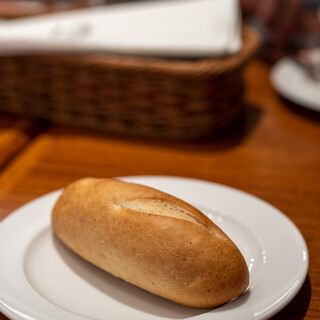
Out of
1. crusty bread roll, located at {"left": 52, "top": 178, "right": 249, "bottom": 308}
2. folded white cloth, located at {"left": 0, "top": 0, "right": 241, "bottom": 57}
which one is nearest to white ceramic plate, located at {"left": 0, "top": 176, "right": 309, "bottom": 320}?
crusty bread roll, located at {"left": 52, "top": 178, "right": 249, "bottom": 308}

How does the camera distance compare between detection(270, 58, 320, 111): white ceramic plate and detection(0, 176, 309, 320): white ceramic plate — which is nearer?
detection(0, 176, 309, 320): white ceramic plate

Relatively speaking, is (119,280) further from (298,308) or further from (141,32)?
(141,32)

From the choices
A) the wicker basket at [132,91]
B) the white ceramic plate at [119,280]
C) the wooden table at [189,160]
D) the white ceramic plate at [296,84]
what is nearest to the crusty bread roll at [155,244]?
the white ceramic plate at [119,280]

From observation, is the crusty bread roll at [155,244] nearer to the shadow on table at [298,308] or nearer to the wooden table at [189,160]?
the shadow on table at [298,308]

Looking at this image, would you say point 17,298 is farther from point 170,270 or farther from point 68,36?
point 68,36

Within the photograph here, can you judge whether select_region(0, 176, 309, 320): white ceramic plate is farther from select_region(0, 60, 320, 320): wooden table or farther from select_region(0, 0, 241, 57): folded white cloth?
select_region(0, 0, 241, 57): folded white cloth

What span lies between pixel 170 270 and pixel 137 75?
0.50 m

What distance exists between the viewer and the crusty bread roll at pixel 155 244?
0.43 meters

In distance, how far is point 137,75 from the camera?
0.86 m

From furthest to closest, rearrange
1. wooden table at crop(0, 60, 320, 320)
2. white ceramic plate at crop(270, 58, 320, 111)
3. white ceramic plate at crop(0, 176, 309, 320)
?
1. white ceramic plate at crop(270, 58, 320, 111)
2. wooden table at crop(0, 60, 320, 320)
3. white ceramic plate at crop(0, 176, 309, 320)

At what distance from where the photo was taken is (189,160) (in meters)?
0.84

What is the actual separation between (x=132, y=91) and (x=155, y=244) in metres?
0.49

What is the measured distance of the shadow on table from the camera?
0.48m

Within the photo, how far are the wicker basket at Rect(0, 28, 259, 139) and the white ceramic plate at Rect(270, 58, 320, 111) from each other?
0.50 feet
